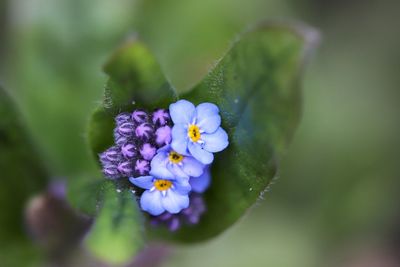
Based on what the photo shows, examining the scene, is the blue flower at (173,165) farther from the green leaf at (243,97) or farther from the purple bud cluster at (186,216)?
the purple bud cluster at (186,216)

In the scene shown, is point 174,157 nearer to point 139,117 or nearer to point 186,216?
point 139,117

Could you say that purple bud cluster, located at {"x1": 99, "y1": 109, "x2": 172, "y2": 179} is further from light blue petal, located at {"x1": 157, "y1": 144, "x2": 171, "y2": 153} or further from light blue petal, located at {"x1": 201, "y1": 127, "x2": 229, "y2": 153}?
light blue petal, located at {"x1": 201, "y1": 127, "x2": 229, "y2": 153}

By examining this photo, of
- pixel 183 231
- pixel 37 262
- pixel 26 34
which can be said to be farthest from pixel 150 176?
pixel 26 34

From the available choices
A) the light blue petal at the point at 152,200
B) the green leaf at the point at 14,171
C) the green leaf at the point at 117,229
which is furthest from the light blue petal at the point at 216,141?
the green leaf at the point at 14,171

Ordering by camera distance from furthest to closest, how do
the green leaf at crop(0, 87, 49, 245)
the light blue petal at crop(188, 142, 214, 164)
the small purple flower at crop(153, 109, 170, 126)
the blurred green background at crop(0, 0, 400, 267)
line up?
1. the blurred green background at crop(0, 0, 400, 267)
2. the green leaf at crop(0, 87, 49, 245)
3. the small purple flower at crop(153, 109, 170, 126)
4. the light blue petal at crop(188, 142, 214, 164)

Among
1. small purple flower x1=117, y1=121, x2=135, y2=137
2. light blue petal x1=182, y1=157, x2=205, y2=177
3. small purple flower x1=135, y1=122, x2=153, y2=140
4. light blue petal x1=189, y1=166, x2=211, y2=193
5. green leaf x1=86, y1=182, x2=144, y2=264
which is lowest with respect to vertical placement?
light blue petal x1=189, y1=166, x2=211, y2=193

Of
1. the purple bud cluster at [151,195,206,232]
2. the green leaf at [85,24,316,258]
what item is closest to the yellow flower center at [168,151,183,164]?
the green leaf at [85,24,316,258]

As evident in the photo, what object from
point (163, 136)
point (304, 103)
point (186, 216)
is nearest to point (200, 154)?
point (163, 136)
